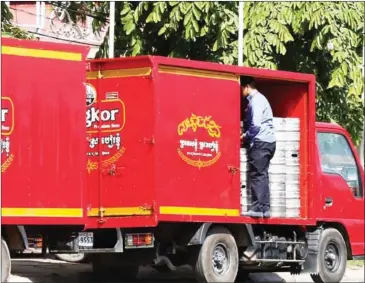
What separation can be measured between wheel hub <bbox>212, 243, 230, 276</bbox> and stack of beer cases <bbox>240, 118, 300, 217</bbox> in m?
0.91

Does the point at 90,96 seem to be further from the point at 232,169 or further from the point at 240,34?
the point at 240,34

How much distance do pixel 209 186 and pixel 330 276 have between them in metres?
2.73

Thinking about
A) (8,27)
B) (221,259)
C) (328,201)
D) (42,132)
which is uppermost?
(8,27)

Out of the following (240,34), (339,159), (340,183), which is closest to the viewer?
(340,183)

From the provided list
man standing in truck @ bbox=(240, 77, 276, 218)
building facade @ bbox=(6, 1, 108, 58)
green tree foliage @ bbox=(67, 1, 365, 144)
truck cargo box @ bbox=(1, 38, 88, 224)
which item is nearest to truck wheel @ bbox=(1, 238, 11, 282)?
truck cargo box @ bbox=(1, 38, 88, 224)

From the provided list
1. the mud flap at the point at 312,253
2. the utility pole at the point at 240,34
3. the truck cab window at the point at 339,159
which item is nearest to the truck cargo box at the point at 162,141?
the mud flap at the point at 312,253

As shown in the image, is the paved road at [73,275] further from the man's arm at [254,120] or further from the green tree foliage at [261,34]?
the green tree foliage at [261,34]

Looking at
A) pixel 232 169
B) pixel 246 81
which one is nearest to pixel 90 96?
pixel 232 169

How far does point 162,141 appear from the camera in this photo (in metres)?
10.5

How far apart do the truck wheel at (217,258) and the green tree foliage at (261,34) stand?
3608 mm

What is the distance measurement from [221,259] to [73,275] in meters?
2.42

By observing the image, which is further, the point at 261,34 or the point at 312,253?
the point at 261,34

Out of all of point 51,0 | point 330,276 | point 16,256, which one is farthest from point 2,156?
point 51,0

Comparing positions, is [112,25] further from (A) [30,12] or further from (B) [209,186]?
(A) [30,12]
